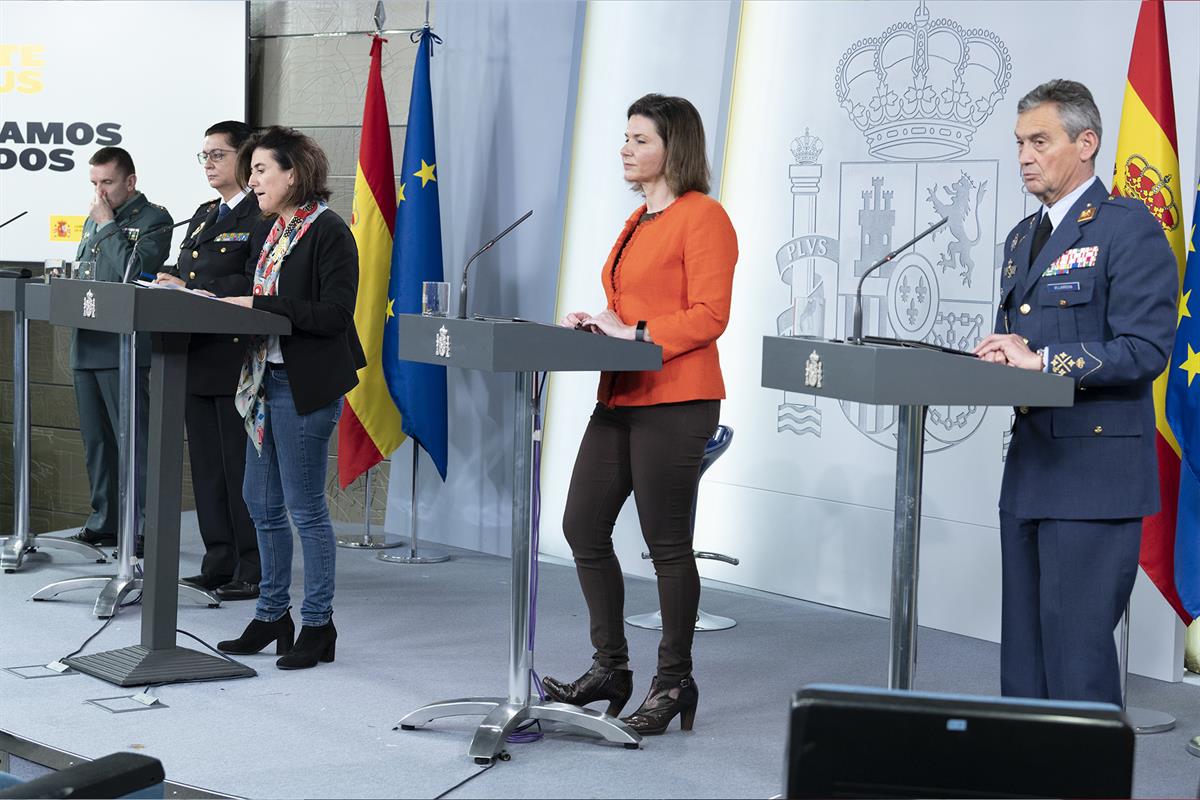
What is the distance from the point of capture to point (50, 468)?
23.6 feet

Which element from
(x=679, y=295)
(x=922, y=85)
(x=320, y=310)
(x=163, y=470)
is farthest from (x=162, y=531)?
(x=922, y=85)

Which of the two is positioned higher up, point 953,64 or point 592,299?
point 953,64

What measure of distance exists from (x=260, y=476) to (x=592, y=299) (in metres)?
2.17

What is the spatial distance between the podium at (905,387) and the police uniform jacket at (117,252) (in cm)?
341

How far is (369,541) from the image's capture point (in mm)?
5910

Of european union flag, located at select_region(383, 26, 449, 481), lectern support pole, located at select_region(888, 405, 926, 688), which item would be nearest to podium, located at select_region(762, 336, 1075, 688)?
lectern support pole, located at select_region(888, 405, 926, 688)

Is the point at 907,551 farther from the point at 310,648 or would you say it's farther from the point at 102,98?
the point at 102,98

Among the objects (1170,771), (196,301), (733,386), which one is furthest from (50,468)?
(1170,771)

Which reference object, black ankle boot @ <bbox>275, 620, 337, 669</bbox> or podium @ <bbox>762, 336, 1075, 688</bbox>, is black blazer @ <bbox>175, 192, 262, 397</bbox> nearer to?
black ankle boot @ <bbox>275, 620, 337, 669</bbox>

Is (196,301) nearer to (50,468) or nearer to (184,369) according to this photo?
(184,369)

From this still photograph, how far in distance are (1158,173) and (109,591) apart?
11.1 feet

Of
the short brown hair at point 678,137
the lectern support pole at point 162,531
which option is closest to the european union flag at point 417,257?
the lectern support pole at point 162,531

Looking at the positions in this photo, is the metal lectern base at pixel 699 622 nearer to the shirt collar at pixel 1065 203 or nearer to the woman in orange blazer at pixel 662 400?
the woman in orange blazer at pixel 662 400

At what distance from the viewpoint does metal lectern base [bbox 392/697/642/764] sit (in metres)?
3.06
